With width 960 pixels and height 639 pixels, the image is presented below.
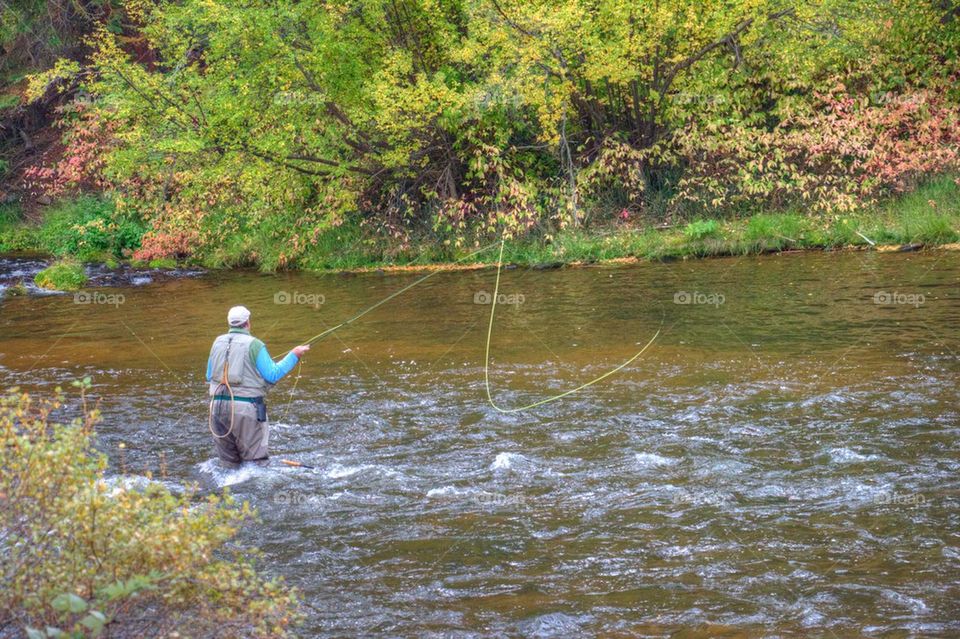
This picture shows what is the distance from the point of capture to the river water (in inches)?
225

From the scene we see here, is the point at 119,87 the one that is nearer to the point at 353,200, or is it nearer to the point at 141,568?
the point at 353,200

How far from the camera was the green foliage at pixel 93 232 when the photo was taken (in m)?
24.6

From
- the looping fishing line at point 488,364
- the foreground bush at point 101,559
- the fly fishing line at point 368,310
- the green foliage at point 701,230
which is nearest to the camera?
the foreground bush at point 101,559

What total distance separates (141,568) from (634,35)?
17.4 m

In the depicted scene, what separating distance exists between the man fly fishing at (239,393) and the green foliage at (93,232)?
54.8 feet

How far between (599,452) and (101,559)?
487cm

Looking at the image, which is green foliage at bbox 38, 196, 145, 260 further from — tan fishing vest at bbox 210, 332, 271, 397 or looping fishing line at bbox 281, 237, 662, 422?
tan fishing vest at bbox 210, 332, 271, 397

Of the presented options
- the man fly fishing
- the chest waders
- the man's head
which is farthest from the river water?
the man's head

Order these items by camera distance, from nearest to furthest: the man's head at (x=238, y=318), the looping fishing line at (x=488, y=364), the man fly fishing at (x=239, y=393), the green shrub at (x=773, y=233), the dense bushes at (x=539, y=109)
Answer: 1. the man fly fishing at (x=239, y=393)
2. the man's head at (x=238, y=318)
3. the looping fishing line at (x=488, y=364)
4. the green shrub at (x=773, y=233)
5. the dense bushes at (x=539, y=109)

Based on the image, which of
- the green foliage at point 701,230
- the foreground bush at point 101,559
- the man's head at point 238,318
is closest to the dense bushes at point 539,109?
the green foliage at point 701,230

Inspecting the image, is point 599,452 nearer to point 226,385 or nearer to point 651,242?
point 226,385

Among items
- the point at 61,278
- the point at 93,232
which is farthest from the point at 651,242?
the point at 93,232

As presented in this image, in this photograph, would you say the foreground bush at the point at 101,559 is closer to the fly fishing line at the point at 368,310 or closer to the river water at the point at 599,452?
the river water at the point at 599,452

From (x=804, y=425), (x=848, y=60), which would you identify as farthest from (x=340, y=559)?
(x=848, y=60)
